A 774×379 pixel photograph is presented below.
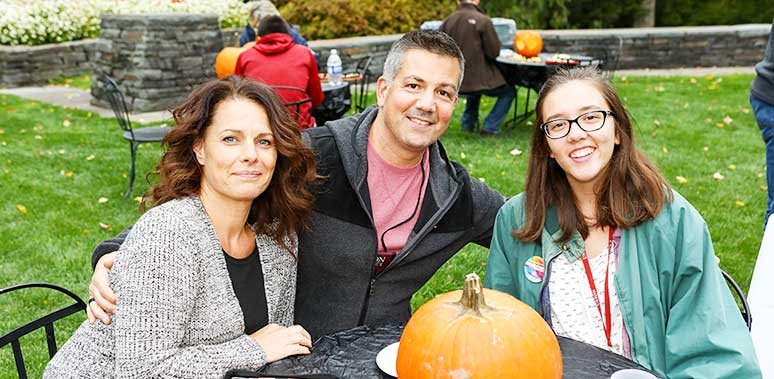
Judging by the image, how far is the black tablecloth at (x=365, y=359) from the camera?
210cm

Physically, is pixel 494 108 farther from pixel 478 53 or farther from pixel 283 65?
pixel 283 65

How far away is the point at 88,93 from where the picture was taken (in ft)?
36.4

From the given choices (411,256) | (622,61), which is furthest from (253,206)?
(622,61)

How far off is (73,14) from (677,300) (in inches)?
508

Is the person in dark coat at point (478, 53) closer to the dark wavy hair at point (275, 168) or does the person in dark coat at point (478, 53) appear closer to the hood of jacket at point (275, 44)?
the hood of jacket at point (275, 44)

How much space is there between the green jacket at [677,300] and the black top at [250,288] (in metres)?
0.89

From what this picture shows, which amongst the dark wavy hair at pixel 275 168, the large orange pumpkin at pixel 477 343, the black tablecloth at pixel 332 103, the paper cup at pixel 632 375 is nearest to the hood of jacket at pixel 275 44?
the black tablecloth at pixel 332 103

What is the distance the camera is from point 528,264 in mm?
2543

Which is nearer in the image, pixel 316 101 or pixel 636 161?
pixel 636 161

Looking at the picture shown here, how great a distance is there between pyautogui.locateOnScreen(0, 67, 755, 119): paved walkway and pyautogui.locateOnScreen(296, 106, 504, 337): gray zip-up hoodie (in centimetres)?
692

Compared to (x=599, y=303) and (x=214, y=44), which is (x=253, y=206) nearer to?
(x=599, y=303)

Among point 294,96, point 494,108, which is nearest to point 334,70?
point 294,96

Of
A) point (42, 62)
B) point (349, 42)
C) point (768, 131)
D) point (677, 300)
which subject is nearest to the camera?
point (677, 300)

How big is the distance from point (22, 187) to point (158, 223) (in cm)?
497
